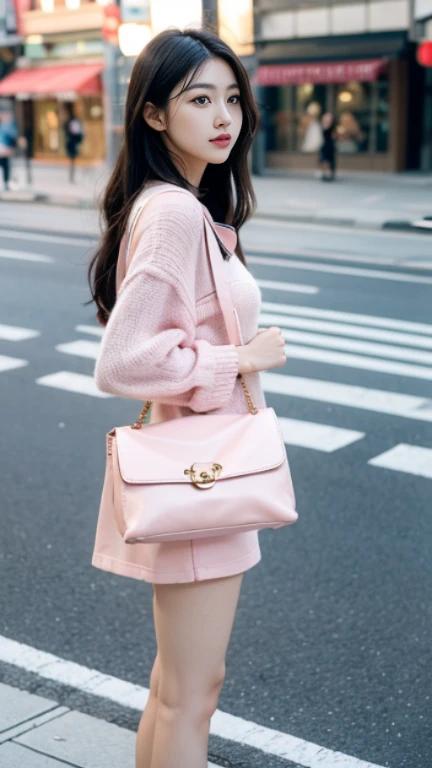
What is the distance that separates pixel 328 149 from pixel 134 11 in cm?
718

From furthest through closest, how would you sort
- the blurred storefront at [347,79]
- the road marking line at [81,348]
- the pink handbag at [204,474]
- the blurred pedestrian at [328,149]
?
the blurred storefront at [347,79]
the blurred pedestrian at [328,149]
the road marking line at [81,348]
the pink handbag at [204,474]

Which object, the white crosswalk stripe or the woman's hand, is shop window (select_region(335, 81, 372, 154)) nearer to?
the white crosswalk stripe

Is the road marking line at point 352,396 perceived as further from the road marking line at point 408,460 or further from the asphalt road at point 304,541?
the road marking line at point 408,460

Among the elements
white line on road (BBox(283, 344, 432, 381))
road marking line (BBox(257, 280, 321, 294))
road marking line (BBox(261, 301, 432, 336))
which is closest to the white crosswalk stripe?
road marking line (BBox(261, 301, 432, 336))

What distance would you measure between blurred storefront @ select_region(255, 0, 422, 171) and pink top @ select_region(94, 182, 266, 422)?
2587 cm

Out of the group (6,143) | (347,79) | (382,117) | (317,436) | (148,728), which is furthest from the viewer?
(382,117)

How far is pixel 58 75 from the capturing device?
35.0 metres

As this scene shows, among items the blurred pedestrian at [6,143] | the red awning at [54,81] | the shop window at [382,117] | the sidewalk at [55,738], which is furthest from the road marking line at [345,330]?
the red awning at [54,81]

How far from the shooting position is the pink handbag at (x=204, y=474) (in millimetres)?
2129

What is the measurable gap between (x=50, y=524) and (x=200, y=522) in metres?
3.02

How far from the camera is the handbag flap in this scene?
7.02ft

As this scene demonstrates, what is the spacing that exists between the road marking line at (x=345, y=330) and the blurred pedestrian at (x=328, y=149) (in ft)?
51.5

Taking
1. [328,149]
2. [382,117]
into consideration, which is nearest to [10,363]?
[328,149]

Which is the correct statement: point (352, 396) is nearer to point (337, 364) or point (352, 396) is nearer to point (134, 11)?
point (337, 364)
